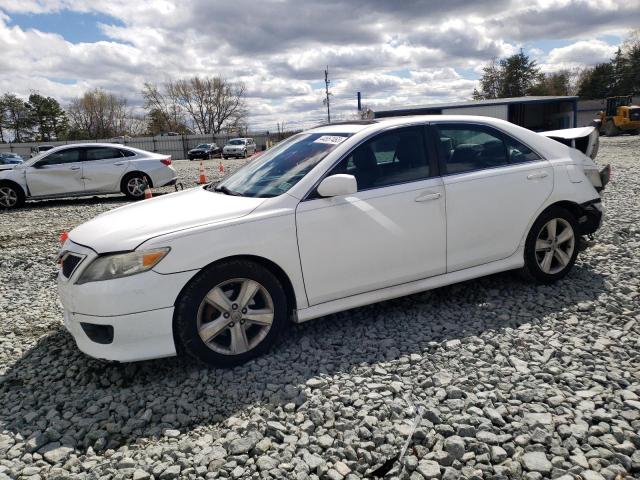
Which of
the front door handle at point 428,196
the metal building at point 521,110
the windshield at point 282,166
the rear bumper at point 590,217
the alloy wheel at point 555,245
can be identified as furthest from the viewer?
the metal building at point 521,110

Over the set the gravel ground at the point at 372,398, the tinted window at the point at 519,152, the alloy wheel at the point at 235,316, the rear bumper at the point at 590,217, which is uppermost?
the tinted window at the point at 519,152

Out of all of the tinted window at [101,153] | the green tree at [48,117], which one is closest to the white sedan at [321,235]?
the tinted window at [101,153]

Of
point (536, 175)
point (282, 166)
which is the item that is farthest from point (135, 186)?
point (536, 175)

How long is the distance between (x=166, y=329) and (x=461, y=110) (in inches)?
1158

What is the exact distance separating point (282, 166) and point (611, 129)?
1659 inches

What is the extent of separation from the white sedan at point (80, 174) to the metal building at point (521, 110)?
61.2 feet

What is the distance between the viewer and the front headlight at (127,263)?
124 inches

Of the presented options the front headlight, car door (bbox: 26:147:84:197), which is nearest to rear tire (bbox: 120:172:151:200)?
car door (bbox: 26:147:84:197)

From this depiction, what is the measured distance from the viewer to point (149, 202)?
4.09 metres

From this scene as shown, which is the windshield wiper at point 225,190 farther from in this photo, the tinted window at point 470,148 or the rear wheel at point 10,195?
the rear wheel at point 10,195

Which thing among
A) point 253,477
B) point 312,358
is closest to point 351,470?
point 253,477

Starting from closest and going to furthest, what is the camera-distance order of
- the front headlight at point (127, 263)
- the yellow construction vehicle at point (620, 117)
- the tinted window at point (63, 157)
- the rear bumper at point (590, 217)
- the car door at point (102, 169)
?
the front headlight at point (127, 263)
the rear bumper at point (590, 217)
the tinted window at point (63, 157)
the car door at point (102, 169)
the yellow construction vehicle at point (620, 117)

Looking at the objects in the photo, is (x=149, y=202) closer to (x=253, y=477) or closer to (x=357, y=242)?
(x=357, y=242)

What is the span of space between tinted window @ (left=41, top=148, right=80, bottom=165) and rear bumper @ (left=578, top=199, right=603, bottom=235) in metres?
11.5
